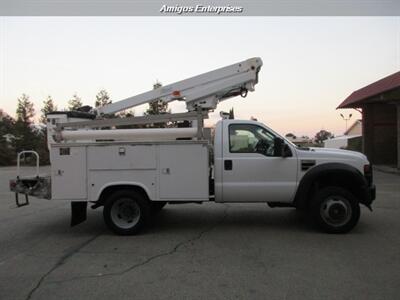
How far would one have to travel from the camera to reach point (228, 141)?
7930mm

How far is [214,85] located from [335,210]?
11.1ft

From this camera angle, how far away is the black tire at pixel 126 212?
7738 mm

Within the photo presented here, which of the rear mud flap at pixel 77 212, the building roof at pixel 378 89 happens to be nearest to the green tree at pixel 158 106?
the rear mud flap at pixel 77 212

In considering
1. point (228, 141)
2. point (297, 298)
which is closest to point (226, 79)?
point (228, 141)

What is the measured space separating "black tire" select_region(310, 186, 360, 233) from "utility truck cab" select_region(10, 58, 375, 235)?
0.02m

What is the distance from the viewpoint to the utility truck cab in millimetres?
7688

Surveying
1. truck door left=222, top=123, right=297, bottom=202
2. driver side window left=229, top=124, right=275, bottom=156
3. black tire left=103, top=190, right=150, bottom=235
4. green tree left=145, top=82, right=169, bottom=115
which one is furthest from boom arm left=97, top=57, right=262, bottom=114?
black tire left=103, top=190, right=150, bottom=235

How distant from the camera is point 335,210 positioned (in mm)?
7609

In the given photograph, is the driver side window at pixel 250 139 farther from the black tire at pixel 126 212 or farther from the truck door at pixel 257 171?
the black tire at pixel 126 212

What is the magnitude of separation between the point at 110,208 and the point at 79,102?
32360mm

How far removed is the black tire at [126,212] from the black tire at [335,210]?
3.03 m

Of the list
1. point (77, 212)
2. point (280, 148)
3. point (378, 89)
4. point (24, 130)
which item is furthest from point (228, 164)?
point (24, 130)

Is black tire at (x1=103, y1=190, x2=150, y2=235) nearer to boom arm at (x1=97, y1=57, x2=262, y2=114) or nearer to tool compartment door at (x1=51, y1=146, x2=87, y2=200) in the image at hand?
tool compartment door at (x1=51, y1=146, x2=87, y2=200)

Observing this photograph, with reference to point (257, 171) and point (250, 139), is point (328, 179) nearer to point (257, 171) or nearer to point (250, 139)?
point (257, 171)
